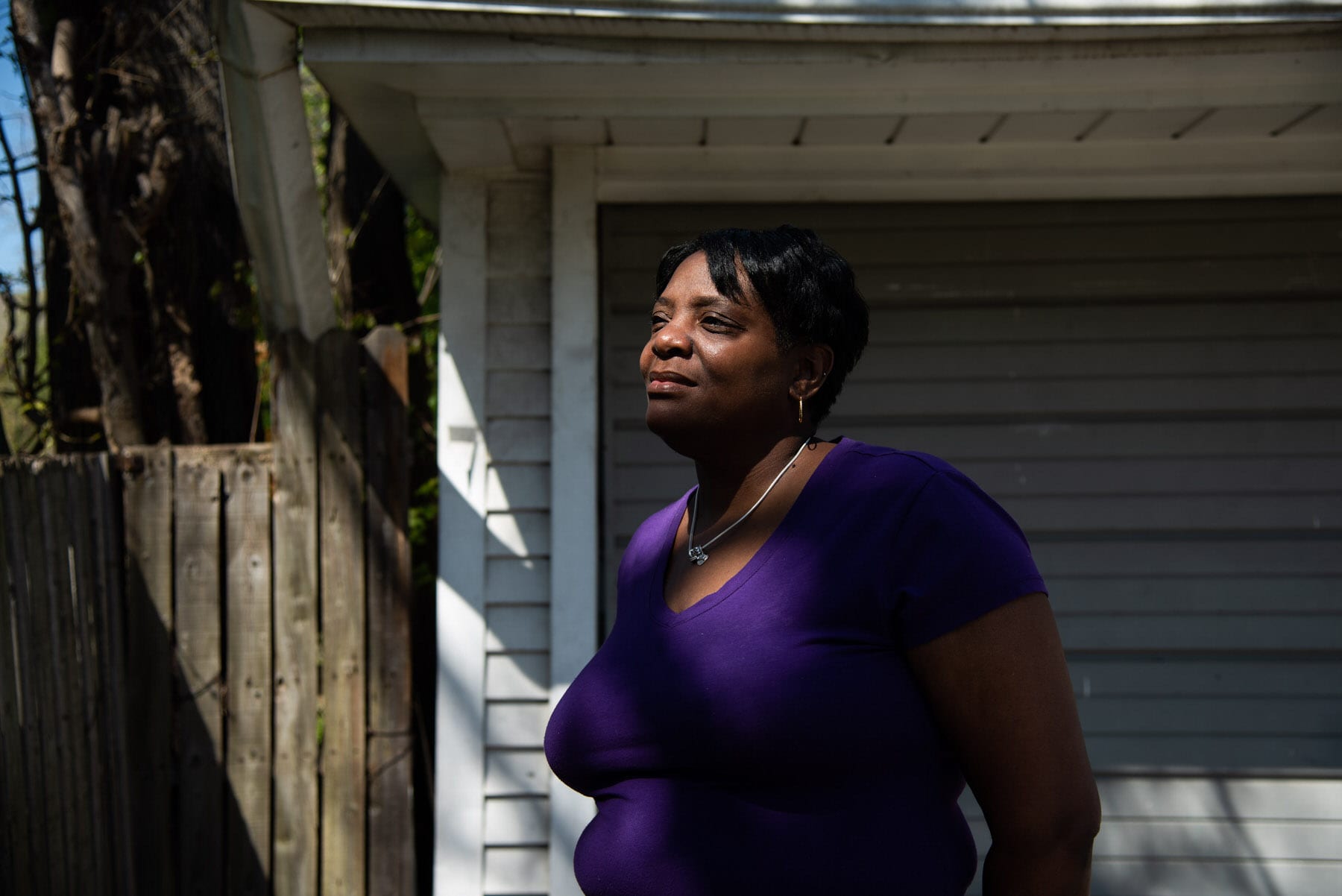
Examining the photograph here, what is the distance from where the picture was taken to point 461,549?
366cm

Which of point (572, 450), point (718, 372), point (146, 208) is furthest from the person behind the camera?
point (146, 208)

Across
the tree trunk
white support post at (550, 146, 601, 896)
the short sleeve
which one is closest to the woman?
the short sleeve

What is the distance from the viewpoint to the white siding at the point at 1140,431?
381 cm

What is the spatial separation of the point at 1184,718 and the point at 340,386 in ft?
9.94

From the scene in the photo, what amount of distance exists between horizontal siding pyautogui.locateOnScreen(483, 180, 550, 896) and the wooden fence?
0.29 m

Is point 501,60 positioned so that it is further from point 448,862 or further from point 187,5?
point 187,5

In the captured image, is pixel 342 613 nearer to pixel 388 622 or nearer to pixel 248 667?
pixel 388 622

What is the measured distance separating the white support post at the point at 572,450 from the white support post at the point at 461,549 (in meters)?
0.25

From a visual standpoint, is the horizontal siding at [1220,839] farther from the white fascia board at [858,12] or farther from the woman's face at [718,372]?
the woman's face at [718,372]

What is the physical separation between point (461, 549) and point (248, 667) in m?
0.78

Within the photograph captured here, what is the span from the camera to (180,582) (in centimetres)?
367

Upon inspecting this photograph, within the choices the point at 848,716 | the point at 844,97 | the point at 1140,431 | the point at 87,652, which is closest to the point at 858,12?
the point at 844,97

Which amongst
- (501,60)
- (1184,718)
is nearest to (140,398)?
(501,60)

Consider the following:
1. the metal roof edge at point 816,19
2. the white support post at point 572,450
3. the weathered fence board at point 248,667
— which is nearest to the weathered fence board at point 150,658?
the weathered fence board at point 248,667
